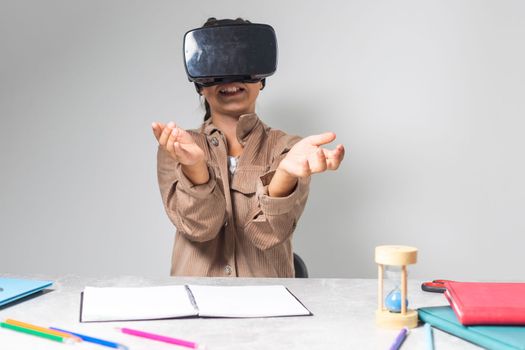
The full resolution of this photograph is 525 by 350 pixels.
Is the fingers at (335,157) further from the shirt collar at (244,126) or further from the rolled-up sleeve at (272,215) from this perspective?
the shirt collar at (244,126)

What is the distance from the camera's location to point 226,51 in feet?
4.22

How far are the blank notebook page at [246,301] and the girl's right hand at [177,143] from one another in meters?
0.29

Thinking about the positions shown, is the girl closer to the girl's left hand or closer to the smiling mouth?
the smiling mouth

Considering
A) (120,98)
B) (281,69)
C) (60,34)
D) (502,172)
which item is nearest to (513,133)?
(502,172)

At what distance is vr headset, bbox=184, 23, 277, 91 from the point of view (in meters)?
1.28

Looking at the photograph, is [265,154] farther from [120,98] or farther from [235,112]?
[120,98]

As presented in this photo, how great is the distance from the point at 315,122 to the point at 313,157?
83 centimetres

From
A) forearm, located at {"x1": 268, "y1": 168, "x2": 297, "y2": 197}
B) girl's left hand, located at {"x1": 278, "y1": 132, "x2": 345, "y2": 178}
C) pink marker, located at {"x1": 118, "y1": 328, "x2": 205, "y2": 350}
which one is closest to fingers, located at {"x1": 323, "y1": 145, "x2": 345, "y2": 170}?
girl's left hand, located at {"x1": 278, "y1": 132, "x2": 345, "y2": 178}

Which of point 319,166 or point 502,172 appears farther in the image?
point 502,172

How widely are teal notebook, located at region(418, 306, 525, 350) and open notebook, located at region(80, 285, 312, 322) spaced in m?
0.16

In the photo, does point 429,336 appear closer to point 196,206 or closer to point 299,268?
point 196,206

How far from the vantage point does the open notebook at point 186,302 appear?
0.82 m

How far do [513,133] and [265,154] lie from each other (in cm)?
77

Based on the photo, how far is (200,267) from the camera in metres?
1.46
